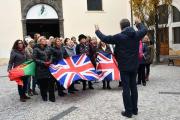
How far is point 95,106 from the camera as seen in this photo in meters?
8.80

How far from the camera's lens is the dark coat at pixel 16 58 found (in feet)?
32.2

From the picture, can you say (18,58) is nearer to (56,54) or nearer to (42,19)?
(56,54)

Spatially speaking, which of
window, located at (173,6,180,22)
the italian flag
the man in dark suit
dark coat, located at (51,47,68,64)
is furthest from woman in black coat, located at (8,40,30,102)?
window, located at (173,6,180,22)

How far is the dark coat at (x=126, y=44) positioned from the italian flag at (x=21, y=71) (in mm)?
3104

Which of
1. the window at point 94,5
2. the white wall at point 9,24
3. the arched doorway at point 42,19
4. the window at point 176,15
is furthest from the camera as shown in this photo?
the window at point 94,5

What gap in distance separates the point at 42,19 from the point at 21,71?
58.9 ft

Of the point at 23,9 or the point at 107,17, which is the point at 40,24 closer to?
the point at 23,9

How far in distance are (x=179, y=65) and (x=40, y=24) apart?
12584 mm

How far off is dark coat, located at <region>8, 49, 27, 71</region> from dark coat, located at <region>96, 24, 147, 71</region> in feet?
10.7

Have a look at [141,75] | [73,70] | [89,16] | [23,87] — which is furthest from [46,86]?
[89,16]

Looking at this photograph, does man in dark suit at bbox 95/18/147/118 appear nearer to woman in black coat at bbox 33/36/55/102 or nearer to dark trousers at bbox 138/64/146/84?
woman in black coat at bbox 33/36/55/102

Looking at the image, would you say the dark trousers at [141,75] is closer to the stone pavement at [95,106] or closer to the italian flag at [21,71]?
the stone pavement at [95,106]

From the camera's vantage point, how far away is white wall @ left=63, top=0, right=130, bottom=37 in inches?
1084

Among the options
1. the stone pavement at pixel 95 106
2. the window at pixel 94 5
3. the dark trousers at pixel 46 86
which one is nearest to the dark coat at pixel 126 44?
the stone pavement at pixel 95 106
